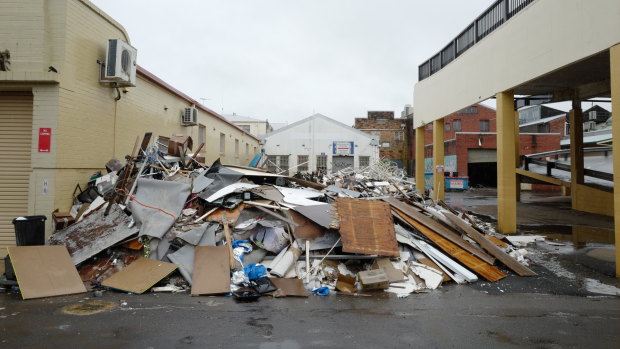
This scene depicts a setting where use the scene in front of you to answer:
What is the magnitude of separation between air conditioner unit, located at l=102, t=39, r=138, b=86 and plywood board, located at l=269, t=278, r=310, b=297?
6.36 m


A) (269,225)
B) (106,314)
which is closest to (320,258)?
(269,225)

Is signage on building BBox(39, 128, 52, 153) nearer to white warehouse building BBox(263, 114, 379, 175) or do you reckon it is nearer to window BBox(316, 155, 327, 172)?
white warehouse building BBox(263, 114, 379, 175)

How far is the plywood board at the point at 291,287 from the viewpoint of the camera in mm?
5207

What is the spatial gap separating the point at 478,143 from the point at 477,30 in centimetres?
2331

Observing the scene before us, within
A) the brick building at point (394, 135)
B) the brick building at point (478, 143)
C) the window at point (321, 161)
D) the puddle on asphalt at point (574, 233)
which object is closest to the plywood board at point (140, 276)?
the puddle on asphalt at point (574, 233)

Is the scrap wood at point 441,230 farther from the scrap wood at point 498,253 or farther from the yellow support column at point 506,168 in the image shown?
the yellow support column at point 506,168

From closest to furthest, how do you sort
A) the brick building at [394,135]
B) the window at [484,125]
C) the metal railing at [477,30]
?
the metal railing at [477,30] → the window at [484,125] → the brick building at [394,135]

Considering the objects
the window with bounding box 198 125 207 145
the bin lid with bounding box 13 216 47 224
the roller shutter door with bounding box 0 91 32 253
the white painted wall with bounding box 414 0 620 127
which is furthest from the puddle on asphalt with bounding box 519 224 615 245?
the window with bounding box 198 125 207 145

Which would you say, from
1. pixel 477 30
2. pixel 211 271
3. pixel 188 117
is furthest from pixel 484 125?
pixel 211 271

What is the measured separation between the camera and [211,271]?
219 inches

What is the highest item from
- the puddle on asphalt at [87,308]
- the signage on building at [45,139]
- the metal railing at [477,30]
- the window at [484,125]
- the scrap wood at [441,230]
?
the window at [484,125]

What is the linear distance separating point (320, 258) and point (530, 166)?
1576 centimetres

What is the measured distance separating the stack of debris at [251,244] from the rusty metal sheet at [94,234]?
21 millimetres

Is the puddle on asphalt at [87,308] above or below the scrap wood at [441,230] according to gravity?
below
